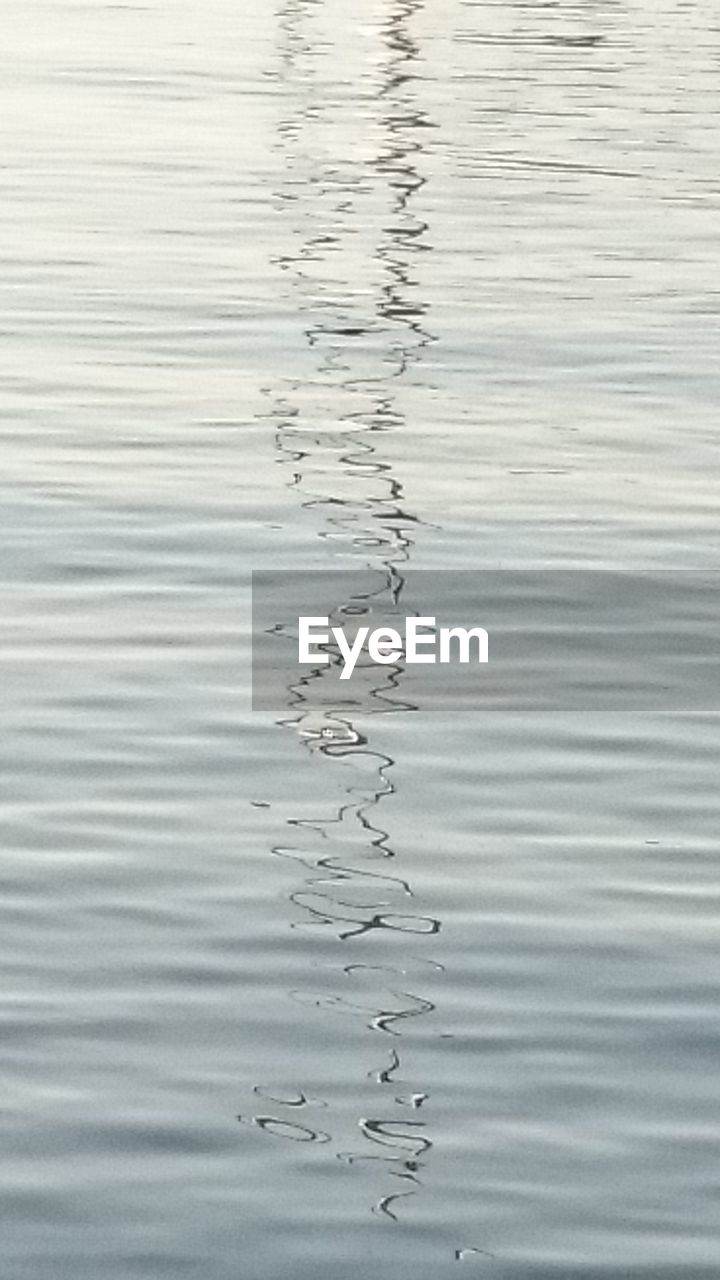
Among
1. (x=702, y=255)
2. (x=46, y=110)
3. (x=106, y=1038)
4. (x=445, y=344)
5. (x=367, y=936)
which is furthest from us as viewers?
(x=46, y=110)

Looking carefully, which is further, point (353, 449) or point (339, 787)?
point (353, 449)

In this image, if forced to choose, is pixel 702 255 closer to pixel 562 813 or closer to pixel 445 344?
pixel 445 344

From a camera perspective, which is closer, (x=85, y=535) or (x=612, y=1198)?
(x=612, y=1198)

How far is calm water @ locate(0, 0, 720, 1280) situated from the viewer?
745 cm

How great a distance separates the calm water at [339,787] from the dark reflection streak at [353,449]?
0.03m

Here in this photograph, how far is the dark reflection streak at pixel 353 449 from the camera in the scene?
30.3 feet

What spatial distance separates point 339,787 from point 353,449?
5823 millimetres

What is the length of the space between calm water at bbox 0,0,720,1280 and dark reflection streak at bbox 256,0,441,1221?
3 centimetres

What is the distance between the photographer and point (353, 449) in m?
16.2

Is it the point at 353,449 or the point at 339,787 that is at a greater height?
the point at 353,449

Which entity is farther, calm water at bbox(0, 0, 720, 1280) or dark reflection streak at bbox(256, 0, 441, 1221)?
dark reflection streak at bbox(256, 0, 441, 1221)

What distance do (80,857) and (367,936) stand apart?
1.03 metres

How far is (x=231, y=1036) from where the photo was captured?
8320 millimetres

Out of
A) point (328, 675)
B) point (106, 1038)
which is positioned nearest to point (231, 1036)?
point (106, 1038)
